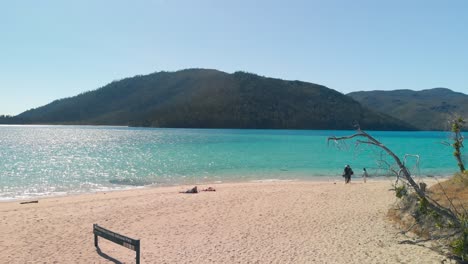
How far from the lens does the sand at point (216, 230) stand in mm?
10352

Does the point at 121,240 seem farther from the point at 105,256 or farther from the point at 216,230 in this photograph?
the point at 216,230

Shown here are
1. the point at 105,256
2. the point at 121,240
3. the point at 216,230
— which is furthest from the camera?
the point at 216,230

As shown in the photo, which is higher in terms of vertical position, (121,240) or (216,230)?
(121,240)

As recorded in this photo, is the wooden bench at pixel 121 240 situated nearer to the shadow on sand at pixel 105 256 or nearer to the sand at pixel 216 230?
the shadow on sand at pixel 105 256

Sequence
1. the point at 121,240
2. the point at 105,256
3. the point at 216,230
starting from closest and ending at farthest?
the point at 121,240, the point at 105,256, the point at 216,230

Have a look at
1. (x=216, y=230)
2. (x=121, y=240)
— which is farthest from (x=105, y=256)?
(x=216, y=230)

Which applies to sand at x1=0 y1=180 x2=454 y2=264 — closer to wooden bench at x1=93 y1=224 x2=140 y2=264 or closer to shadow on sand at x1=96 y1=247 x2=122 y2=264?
shadow on sand at x1=96 y1=247 x2=122 y2=264

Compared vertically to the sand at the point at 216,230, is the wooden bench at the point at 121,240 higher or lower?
higher

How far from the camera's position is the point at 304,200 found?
62.2 ft

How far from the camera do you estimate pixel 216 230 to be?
13227mm

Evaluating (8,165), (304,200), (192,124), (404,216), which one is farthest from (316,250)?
(192,124)

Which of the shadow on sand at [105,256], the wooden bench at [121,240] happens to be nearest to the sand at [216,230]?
the shadow on sand at [105,256]

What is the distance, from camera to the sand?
10.4m

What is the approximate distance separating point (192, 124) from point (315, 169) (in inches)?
6092
